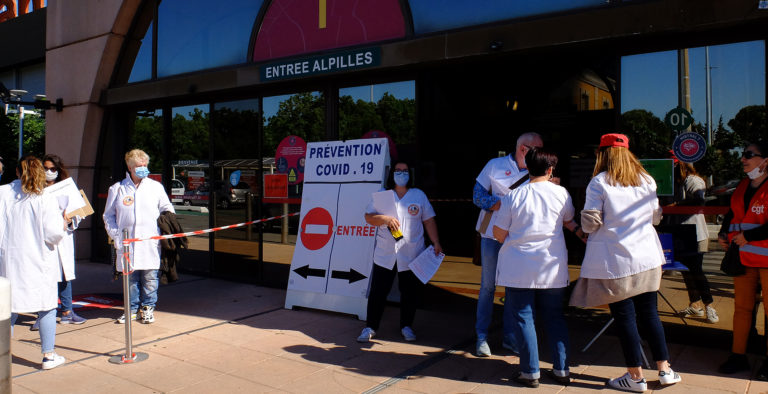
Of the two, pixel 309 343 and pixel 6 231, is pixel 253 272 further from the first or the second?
pixel 6 231

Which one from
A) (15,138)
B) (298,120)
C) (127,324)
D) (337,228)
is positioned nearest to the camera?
(127,324)

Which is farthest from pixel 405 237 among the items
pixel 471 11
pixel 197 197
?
pixel 197 197

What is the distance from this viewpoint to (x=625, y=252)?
3744 millimetres

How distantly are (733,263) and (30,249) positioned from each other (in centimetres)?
544

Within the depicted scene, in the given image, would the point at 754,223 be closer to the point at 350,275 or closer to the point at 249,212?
the point at 350,275

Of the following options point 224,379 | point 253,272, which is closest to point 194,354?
point 224,379

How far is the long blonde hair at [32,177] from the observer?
15.4 ft

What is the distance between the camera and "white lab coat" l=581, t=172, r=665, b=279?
375 centimetres

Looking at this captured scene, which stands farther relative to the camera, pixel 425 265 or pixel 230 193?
pixel 230 193

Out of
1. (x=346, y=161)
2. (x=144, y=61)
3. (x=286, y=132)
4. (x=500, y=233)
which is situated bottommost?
(x=500, y=233)

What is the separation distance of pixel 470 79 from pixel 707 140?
2545 mm

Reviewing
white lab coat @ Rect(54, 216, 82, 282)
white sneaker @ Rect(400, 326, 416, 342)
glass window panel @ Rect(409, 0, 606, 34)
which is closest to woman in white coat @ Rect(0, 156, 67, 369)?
white lab coat @ Rect(54, 216, 82, 282)

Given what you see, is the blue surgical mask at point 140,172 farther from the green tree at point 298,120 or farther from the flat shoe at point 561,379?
the flat shoe at point 561,379

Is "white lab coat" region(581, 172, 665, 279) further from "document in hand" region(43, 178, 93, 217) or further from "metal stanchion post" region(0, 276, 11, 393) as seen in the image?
"document in hand" region(43, 178, 93, 217)
